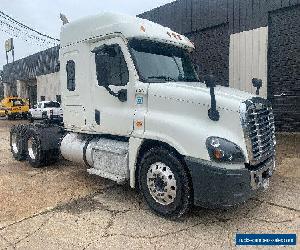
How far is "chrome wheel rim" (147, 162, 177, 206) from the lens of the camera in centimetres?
441

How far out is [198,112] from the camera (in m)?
4.29

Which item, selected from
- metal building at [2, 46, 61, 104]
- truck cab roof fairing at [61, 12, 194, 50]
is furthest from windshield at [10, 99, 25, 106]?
truck cab roof fairing at [61, 12, 194, 50]

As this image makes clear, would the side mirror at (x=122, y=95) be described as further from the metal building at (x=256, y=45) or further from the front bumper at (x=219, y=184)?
the metal building at (x=256, y=45)

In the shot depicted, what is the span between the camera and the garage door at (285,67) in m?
12.2

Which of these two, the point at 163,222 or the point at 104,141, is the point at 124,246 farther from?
the point at 104,141

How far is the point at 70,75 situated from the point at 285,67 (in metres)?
9.63

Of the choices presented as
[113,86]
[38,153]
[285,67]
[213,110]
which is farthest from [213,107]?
[285,67]

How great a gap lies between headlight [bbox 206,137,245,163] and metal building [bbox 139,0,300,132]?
962 cm

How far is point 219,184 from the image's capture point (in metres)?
3.95

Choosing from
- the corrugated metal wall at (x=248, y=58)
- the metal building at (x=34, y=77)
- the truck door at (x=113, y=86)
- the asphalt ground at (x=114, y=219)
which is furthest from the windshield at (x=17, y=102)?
the truck door at (x=113, y=86)

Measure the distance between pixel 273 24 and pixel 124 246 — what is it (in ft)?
39.0

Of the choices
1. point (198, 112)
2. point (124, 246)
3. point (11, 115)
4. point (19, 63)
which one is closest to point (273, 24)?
point (198, 112)

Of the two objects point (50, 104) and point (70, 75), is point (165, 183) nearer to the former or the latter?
point (70, 75)

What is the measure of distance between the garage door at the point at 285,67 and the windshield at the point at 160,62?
323 inches
